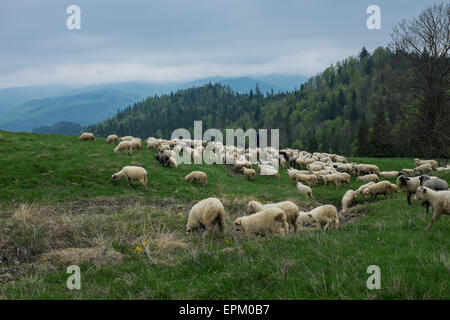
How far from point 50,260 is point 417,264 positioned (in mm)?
8962

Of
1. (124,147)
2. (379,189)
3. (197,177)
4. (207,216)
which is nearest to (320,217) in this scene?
(207,216)

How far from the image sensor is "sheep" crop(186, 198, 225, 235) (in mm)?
9992

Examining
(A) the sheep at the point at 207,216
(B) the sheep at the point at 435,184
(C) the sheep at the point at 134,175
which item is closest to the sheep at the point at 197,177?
(C) the sheep at the point at 134,175

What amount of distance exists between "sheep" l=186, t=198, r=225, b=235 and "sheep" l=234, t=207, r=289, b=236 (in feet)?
2.24

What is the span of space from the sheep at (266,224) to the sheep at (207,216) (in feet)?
2.24

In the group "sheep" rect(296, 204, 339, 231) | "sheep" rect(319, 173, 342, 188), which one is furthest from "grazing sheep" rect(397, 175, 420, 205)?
"sheep" rect(319, 173, 342, 188)

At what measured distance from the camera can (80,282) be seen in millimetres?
5887

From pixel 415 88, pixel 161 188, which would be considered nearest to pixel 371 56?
pixel 415 88

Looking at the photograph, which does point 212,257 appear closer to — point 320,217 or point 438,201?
point 320,217

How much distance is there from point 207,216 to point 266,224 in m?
2.14

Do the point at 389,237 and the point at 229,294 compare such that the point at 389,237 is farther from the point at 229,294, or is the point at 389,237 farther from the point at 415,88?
the point at 415,88

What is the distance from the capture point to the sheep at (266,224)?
9930 millimetres

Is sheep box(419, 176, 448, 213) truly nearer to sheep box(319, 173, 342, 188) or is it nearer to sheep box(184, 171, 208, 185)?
sheep box(319, 173, 342, 188)

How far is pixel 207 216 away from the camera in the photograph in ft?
32.8
